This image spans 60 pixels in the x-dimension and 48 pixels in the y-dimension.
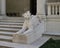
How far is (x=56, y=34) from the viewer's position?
837cm

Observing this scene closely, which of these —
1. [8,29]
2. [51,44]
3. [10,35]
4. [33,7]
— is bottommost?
[51,44]

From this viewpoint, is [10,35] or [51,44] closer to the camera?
[51,44]

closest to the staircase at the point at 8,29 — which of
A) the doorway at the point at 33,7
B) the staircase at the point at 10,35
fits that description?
the staircase at the point at 10,35

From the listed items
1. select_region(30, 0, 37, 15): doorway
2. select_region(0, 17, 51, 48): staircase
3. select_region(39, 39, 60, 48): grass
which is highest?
select_region(30, 0, 37, 15): doorway

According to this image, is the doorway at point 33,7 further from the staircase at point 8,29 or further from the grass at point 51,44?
the grass at point 51,44

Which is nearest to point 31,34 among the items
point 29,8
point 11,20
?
point 11,20

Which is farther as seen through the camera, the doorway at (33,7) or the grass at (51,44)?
the doorway at (33,7)

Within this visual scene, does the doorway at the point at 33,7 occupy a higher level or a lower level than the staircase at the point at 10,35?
higher

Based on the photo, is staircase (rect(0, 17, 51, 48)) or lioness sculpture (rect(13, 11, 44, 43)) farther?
lioness sculpture (rect(13, 11, 44, 43))

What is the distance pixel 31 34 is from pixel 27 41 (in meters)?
0.40

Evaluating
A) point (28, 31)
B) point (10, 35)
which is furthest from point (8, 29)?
point (28, 31)

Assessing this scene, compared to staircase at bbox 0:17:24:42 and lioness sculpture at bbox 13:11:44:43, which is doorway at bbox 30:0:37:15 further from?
lioness sculpture at bbox 13:11:44:43

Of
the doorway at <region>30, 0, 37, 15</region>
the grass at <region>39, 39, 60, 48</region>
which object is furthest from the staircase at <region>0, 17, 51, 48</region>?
the doorway at <region>30, 0, 37, 15</region>

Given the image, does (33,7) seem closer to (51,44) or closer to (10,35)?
(10,35)
